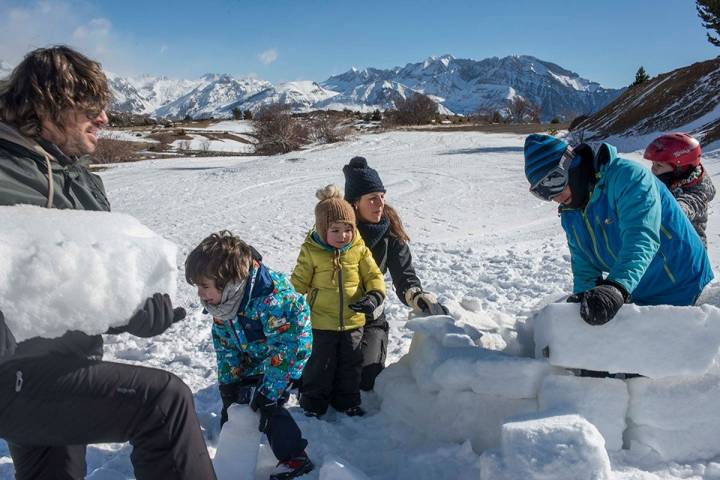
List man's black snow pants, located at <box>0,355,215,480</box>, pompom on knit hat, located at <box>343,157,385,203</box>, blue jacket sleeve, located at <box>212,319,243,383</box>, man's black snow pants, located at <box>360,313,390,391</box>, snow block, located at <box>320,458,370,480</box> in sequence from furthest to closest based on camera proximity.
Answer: pompom on knit hat, located at <box>343,157,385,203</box>
man's black snow pants, located at <box>360,313,390,391</box>
blue jacket sleeve, located at <box>212,319,243,383</box>
snow block, located at <box>320,458,370,480</box>
man's black snow pants, located at <box>0,355,215,480</box>

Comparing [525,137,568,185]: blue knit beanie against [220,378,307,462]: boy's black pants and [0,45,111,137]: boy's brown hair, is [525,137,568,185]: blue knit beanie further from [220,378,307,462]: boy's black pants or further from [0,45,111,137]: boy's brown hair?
[0,45,111,137]: boy's brown hair

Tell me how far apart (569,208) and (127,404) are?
222cm

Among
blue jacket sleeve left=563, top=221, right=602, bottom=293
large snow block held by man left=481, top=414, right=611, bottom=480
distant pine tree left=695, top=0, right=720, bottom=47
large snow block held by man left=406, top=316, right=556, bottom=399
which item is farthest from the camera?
distant pine tree left=695, top=0, right=720, bottom=47

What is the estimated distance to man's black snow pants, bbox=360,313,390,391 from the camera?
337 cm

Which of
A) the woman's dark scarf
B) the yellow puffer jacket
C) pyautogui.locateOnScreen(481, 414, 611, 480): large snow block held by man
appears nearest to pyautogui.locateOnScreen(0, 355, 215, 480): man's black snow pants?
pyautogui.locateOnScreen(481, 414, 611, 480): large snow block held by man

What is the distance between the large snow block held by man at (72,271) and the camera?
1.40 metres

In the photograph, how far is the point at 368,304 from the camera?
3092mm

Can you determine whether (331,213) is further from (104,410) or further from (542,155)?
(104,410)

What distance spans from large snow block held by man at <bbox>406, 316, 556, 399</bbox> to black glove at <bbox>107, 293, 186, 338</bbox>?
150cm

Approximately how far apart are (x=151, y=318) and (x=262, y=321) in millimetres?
844

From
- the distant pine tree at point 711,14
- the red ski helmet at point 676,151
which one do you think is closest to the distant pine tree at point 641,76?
the distant pine tree at point 711,14

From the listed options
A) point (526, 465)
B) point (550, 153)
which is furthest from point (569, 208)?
point (526, 465)

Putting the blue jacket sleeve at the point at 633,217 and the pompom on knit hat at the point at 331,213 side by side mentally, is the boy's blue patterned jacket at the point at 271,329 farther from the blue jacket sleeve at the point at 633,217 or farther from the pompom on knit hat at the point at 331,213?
the blue jacket sleeve at the point at 633,217

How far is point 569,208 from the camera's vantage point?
8.96 feet
